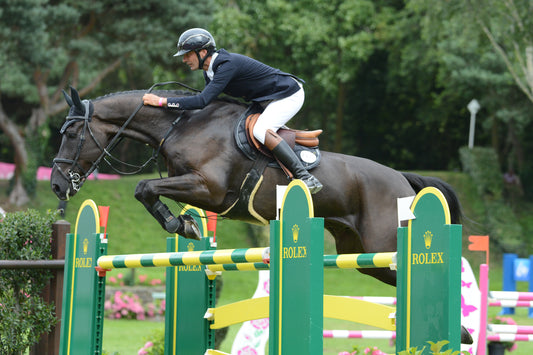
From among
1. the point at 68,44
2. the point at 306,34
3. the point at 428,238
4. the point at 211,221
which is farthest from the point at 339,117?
the point at 428,238

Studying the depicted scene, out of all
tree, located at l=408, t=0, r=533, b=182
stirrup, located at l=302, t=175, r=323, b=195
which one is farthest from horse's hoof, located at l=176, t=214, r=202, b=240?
tree, located at l=408, t=0, r=533, b=182

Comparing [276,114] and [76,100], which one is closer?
[276,114]

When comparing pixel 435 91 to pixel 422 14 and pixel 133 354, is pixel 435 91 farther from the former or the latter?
pixel 133 354

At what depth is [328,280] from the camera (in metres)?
17.9

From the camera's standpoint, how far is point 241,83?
4.96m

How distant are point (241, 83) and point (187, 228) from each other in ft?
3.43

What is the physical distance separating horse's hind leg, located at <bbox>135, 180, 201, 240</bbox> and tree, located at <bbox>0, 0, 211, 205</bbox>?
15022 mm

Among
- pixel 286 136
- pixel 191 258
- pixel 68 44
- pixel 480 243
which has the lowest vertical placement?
pixel 191 258

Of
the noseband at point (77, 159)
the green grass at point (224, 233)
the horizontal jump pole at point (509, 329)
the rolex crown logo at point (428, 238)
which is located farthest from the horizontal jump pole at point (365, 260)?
the green grass at point (224, 233)

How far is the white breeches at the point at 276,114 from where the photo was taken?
4832 millimetres

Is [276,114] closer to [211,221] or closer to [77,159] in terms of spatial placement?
[211,221]

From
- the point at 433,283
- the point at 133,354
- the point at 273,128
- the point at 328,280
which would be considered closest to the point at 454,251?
the point at 433,283

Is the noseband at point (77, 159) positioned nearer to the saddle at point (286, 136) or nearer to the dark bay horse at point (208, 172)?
the dark bay horse at point (208, 172)

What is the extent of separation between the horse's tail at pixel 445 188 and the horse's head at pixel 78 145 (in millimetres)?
2267
